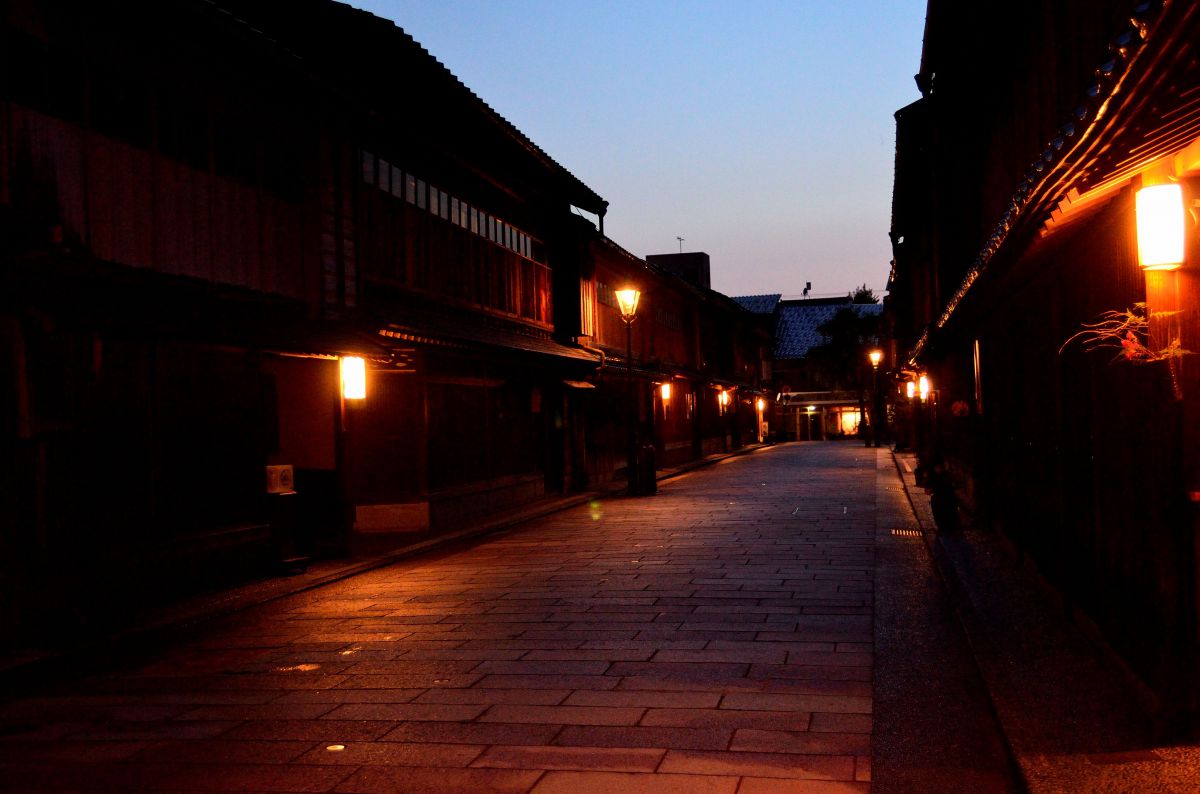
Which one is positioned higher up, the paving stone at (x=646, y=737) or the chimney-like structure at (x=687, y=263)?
the chimney-like structure at (x=687, y=263)

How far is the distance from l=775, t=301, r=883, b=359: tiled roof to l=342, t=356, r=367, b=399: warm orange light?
70.9 metres

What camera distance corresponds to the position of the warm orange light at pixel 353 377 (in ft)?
49.3

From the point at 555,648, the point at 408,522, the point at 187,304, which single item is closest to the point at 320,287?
the point at 187,304

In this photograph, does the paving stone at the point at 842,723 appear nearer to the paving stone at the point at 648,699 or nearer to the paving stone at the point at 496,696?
the paving stone at the point at 648,699

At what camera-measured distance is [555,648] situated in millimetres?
8719

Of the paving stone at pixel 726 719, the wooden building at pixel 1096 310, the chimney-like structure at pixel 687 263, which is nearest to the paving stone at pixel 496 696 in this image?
the paving stone at pixel 726 719

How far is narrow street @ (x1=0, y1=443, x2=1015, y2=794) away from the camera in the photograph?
18.5 feet

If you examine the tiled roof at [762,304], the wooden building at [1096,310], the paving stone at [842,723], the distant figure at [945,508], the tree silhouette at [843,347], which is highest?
the tiled roof at [762,304]

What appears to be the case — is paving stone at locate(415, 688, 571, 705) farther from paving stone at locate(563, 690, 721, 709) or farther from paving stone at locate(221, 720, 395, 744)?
paving stone at locate(221, 720, 395, 744)

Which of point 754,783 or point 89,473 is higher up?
point 89,473

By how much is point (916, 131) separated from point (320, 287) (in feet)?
50.7

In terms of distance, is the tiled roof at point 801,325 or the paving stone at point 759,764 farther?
the tiled roof at point 801,325

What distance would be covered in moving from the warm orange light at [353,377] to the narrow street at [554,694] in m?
3.08

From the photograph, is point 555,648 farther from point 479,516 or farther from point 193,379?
point 479,516
